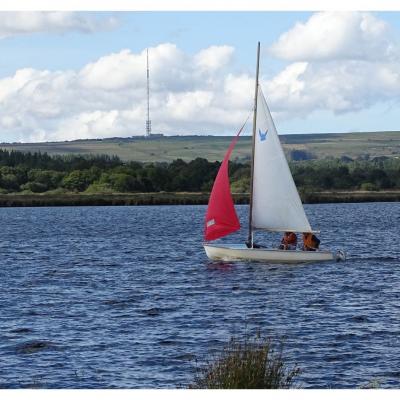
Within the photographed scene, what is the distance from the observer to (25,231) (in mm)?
106875

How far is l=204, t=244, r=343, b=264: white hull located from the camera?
176 ft

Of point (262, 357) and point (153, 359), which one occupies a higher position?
point (262, 357)

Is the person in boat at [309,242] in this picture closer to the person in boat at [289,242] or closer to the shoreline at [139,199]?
the person in boat at [289,242]

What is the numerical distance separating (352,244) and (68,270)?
27.3m

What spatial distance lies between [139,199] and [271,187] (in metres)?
123

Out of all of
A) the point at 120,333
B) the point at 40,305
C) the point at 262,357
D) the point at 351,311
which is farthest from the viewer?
the point at 40,305

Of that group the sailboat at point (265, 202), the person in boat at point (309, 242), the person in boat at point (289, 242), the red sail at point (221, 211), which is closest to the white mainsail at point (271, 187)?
the sailboat at point (265, 202)

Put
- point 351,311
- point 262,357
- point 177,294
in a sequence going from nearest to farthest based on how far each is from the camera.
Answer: point 262,357 < point 351,311 < point 177,294

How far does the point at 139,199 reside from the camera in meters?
179

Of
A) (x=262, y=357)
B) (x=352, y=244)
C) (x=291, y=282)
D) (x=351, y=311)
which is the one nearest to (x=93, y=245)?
(x=352, y=244)

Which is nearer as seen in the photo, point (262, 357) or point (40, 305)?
point (262, 357)

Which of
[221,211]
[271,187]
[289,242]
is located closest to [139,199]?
[271,187]

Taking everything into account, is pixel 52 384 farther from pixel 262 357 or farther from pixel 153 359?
pixel 262 357

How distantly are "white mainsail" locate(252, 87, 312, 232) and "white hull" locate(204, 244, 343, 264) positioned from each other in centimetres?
203
